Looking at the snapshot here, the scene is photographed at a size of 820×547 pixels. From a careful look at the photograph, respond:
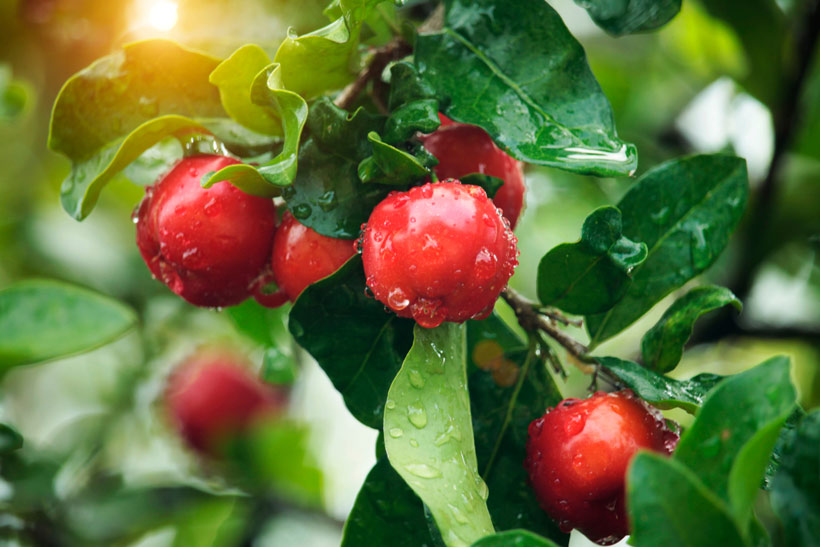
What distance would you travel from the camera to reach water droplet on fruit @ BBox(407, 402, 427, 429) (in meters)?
0.78

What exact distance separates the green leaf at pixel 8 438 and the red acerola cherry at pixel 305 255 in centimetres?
41

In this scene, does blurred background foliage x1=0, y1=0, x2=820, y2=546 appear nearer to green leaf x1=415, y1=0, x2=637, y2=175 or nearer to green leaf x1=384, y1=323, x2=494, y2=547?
green leaf x1=415, y1=0, x2=637, y2=175

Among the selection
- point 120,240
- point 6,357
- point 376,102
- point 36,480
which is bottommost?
point 36,480

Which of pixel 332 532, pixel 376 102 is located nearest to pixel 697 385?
pixel 376 102

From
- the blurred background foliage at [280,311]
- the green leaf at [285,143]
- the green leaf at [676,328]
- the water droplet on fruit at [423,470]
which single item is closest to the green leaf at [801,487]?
the green leaf at [676,328]

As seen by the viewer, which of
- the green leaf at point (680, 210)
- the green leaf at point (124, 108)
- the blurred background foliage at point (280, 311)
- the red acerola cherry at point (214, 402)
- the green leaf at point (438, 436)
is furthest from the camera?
the red acerola cherry at point (214, 402)

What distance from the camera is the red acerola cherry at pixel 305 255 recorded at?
0.90 m

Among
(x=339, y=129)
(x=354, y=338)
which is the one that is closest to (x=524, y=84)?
(x=339, y=129)

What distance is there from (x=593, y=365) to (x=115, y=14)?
1.31 m

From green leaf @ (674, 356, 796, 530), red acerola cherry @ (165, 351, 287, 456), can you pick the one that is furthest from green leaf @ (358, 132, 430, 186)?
red acerola cherry @ (165, 351, 287, 456)

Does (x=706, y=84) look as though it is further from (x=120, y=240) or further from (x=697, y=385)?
(x=120, y=240)

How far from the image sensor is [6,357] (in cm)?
84

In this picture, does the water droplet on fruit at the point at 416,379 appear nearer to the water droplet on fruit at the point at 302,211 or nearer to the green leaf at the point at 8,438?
the water droplet on fruit at the point at 302,211

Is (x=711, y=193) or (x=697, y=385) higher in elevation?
(x=711, y=193)
